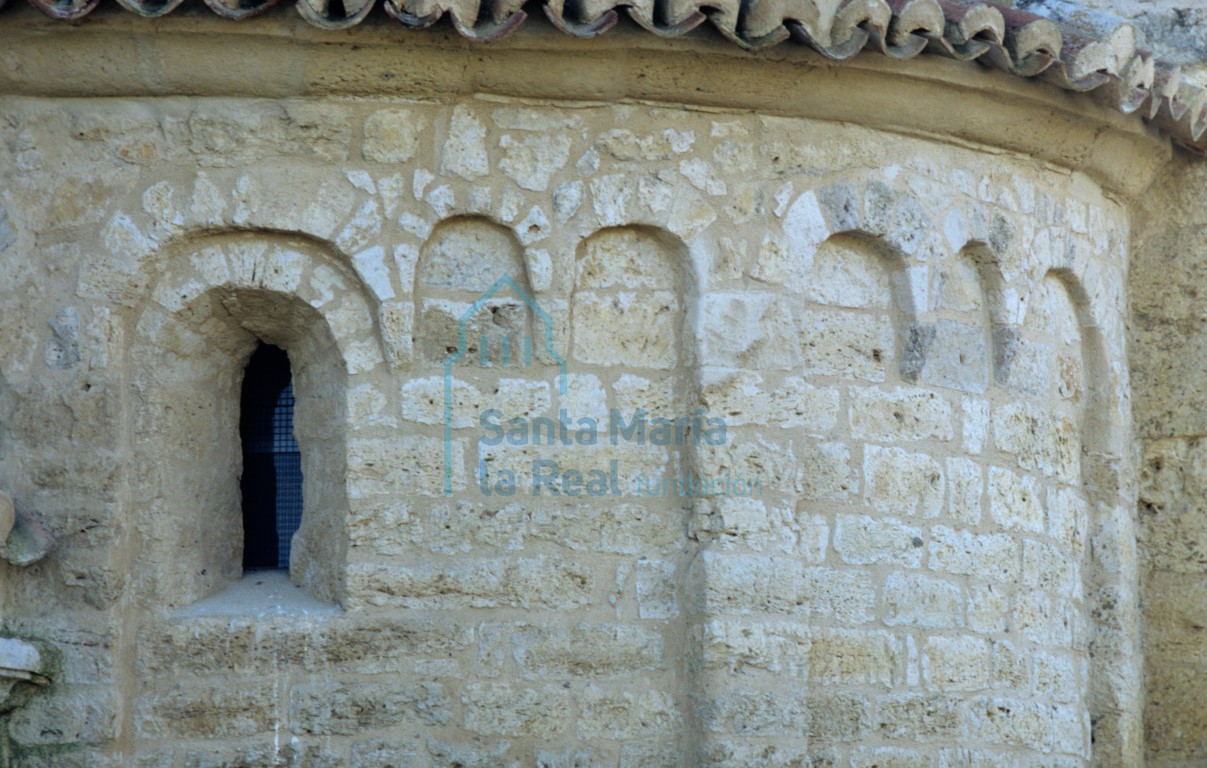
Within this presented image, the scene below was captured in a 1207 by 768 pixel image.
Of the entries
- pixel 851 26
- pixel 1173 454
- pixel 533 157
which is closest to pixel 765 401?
pixel 533 157

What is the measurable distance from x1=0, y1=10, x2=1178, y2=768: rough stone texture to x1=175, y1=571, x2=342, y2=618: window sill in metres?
0.03

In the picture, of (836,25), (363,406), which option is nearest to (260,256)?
(363,406)

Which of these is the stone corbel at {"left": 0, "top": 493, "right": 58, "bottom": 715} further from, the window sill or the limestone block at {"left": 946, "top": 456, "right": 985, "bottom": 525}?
the limestone block at {"left": 946, "top": 456, "right": 985, "bottom": 525}

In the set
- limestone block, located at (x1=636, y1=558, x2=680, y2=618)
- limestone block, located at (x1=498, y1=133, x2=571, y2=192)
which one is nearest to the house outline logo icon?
limestone block, located at (x1=498, y1=133, x2=571, y2=192)

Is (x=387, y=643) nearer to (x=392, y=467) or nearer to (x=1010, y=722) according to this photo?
(x=392, y=467)

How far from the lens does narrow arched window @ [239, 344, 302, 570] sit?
587 cm

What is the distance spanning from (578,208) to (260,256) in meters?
1.00

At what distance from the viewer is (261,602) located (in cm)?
555

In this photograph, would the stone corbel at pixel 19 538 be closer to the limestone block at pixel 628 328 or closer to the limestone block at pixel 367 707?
the limestone block at pixel 367 707

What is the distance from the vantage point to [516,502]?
5.45 meters

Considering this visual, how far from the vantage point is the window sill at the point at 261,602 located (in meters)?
5.46

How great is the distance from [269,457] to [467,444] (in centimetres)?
82

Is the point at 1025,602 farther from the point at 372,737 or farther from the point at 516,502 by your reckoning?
the point at 372,737

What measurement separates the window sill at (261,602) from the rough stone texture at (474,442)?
3 centimetres
